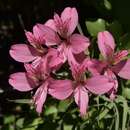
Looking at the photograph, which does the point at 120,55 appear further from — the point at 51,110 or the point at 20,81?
the point at 51,110

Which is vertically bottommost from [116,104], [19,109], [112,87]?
[19,109]

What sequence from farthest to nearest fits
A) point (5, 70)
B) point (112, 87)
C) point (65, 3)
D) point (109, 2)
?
1. point (5, 70)
2. point (65, 3)
3. point (109, 2)
4. point (112, 87)

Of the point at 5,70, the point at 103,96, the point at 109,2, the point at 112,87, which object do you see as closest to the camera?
the point at 112,87

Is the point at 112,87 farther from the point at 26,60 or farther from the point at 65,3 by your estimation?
the point at 65,3

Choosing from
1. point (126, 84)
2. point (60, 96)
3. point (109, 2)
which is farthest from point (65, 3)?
point (60, 96)

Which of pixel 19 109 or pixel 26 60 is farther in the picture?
pixel 19 109

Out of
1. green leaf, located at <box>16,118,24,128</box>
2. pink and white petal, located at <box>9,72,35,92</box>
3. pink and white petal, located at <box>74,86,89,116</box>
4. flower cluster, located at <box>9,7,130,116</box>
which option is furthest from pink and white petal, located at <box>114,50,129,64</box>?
green leaf, located at <box>16,118,24,128</box>

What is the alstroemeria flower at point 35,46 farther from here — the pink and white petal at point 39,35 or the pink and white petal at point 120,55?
the pink and white petal at point 120,55

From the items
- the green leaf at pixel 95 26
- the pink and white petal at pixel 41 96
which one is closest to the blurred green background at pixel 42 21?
the green leaf at pixel 95 26
